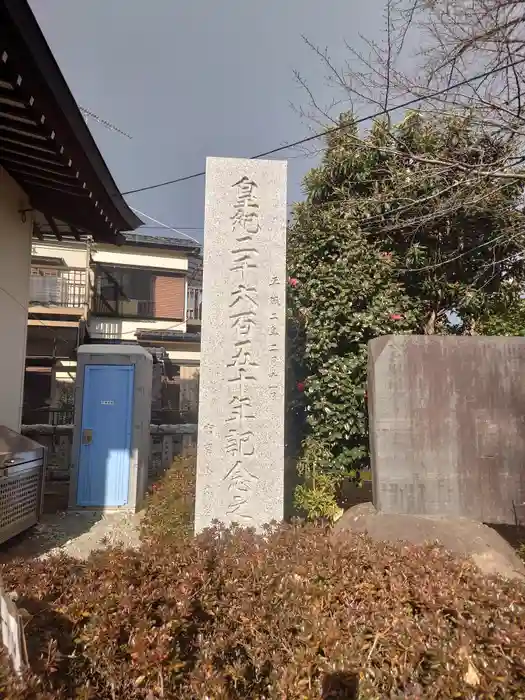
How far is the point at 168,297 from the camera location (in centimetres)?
1717

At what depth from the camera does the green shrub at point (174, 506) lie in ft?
14.8

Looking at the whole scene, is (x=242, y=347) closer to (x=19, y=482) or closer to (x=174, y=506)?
(x=174, y=506)

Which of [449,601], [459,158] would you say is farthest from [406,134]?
[449,601]

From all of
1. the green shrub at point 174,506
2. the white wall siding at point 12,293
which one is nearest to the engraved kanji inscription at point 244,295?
the green shrub at point 174,506

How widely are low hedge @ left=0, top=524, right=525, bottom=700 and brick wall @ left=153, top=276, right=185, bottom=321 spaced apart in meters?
15.0

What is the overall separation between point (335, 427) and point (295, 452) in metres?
0.61

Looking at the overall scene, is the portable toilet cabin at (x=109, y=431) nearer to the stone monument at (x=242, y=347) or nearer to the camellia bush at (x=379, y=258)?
the camellia bush at (x=379, y=258)

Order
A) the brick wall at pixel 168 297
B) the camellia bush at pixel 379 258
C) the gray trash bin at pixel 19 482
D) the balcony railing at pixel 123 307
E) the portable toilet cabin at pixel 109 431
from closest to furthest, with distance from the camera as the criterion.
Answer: the gray trash bin at pixel 19 482 → the camellia bush at pixel 379 258 → the portable toilet cabin at pixel 109 431 → the balcony railing at pixel 123 307 → the brick wall at pixel 168 297

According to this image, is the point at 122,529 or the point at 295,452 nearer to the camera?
the point at 295,452

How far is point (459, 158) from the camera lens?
5.29 m

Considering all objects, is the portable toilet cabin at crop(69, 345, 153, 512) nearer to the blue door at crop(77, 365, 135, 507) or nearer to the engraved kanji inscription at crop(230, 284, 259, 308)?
the blue door at crop(77, 365, 135, 507)

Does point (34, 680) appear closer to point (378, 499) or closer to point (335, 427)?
point (378, 499)

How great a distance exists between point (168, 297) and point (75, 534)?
12310 mm

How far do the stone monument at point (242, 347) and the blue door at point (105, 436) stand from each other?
108 inches
